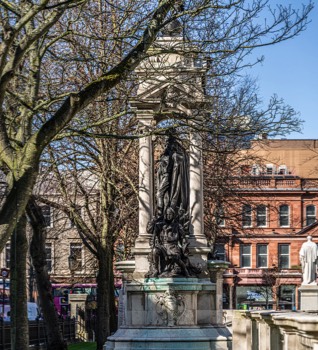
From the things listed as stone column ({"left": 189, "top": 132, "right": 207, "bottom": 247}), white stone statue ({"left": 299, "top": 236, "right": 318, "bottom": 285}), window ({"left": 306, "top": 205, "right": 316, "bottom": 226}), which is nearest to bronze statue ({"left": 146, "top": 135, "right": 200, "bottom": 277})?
stone column ({"left": 189, "top": 132, "right": 207, "bottom": 247})

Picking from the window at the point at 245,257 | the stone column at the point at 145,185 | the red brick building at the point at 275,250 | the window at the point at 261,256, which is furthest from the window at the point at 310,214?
the stone column at the point at 145,185

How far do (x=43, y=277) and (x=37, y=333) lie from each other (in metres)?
7.58

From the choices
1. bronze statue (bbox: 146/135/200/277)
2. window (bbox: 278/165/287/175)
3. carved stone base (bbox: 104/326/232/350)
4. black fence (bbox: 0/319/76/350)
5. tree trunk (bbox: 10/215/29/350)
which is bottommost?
black fence (bbox: 0/319/76/350)

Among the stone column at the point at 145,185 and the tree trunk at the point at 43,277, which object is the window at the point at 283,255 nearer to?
the tree trunk at the point at 43,277

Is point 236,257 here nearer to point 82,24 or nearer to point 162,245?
point 82,24

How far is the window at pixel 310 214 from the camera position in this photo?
81.1m

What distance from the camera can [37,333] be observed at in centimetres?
3859

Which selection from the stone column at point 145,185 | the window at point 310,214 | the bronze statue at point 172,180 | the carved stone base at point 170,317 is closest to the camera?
the carved stone base at point 170,317

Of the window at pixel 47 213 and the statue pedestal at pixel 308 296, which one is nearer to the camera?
the statue pedestal at pixel 308 296

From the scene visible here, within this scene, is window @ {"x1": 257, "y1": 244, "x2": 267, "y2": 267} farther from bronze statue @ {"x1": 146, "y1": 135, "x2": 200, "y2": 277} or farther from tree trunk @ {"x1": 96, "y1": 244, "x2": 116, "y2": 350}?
bronze statue @ {"x1": 146, "y1": 135, "x2": 200, "y2": 277}

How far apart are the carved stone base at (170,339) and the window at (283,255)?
56.6 meters

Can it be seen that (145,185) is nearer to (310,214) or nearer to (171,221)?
(171,221)

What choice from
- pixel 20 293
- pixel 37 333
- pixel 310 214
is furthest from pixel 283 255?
pixel 20 293

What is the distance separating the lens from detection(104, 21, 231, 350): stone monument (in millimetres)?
23359
